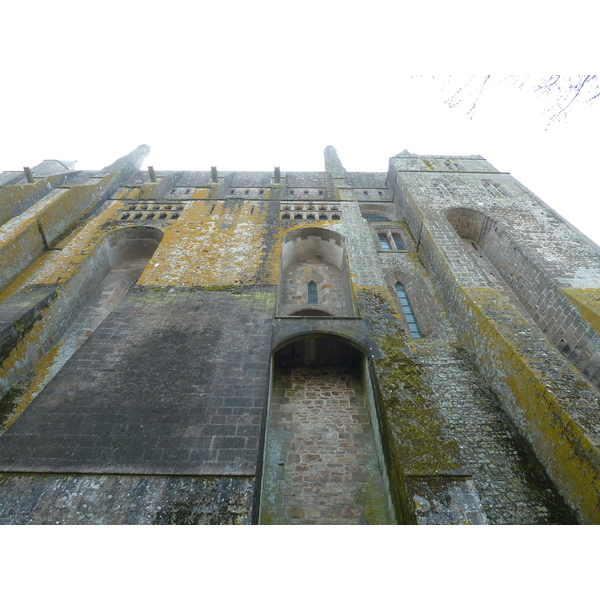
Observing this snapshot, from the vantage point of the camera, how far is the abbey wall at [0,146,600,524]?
512cm

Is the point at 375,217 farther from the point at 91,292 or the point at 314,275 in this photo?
the point at 91,292

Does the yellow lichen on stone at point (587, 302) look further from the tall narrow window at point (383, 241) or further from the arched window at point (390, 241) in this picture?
the tall narrow window at point (383, 241)

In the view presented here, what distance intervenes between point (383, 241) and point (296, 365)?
7.84 meters

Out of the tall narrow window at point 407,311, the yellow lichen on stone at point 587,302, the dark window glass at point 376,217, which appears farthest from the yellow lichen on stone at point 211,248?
the yellow lichen on stone at point 587,302

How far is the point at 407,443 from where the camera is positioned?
18.7 feet

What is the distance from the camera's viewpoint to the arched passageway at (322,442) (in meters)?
6.25

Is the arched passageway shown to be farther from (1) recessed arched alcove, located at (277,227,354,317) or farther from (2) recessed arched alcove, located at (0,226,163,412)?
(2) recessed arched alcove, located at (0,226,163,412)

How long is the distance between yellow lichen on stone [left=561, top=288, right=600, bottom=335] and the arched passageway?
5529mm

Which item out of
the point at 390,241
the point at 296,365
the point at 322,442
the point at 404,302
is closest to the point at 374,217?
the point at 390,241

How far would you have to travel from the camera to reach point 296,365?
9523 millimetres

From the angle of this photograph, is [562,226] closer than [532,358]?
No

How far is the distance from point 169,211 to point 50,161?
2019cm

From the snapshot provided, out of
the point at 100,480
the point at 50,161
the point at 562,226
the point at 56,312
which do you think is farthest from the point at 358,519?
the point at 50,161

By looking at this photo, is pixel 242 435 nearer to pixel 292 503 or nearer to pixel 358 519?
pixel 292 503
